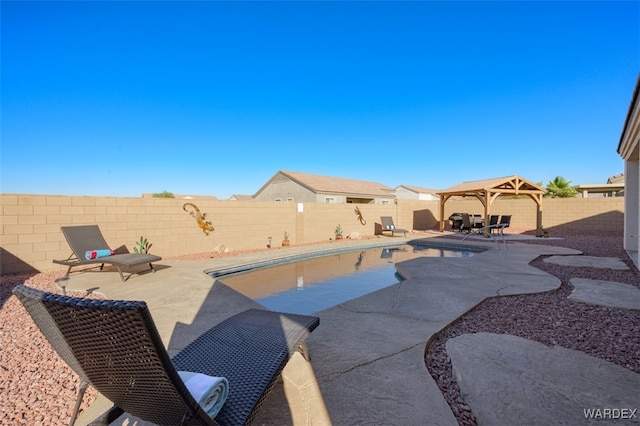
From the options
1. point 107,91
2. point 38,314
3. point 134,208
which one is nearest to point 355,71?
point 107,91

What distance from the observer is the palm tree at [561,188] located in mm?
24234

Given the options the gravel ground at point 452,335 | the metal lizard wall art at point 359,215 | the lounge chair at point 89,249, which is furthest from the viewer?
the metal lizard wall art at point 359,215

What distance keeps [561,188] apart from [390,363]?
30.4m

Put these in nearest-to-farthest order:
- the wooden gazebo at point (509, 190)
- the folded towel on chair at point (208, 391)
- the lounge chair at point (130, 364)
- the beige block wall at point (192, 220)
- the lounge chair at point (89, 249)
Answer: the lounge chair at point (130, 364), the folded towel on chair at point (208, 391), the lounge chair at point (89, 249), the beige block wall at point (192, 220), the wooden gazebo at point (509, 190)

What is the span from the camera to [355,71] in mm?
15477

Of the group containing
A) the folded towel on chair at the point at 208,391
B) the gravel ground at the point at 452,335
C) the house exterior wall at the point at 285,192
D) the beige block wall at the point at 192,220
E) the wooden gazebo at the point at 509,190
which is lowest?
the gravel ground at the point at 452,335

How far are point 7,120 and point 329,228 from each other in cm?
1401

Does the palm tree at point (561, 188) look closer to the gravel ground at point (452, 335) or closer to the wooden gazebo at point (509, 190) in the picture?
the wooden gazebo at point (509, 190)

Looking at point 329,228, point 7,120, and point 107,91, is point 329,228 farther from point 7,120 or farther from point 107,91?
point 7,120

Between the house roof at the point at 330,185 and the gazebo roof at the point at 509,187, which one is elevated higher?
the house roof at the point at 330,185

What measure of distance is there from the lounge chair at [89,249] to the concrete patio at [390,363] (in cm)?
71

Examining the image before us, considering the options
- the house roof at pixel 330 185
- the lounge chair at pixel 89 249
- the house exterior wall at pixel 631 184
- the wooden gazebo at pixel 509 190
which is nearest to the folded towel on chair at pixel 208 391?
the lounge chair at pixel 89 249

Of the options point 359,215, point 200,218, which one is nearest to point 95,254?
point 200,218
